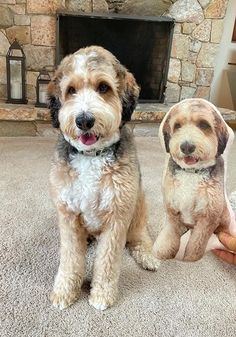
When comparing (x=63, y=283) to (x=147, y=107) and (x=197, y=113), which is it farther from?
(x=147, y=107)

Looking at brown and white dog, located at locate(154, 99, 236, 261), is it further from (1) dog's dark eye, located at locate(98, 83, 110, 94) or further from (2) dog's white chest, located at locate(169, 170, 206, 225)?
(1) dog's dark eye, located at locate(98, 83, 110, 94)

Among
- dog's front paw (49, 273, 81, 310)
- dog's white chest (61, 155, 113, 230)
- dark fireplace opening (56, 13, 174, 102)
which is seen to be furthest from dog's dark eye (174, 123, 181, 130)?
dark fireplace opening (56, 13, 174, 102)

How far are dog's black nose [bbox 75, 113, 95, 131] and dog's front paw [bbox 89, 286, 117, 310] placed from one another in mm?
517

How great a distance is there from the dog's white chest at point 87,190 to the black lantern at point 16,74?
1.75 m

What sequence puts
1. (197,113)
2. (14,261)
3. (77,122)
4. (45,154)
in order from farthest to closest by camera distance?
1. (45,154)
2. (14,261)
3. (77,122)
4. (197,113)

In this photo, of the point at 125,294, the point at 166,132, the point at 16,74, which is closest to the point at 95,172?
the point at 166,132

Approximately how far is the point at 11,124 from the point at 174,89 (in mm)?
1231

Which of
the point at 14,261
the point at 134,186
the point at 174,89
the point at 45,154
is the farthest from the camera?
the point at 174,89

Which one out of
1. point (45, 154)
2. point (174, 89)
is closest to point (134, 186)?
point (45, 154)

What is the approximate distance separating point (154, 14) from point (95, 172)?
2.01 meters

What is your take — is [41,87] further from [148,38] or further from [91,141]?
[91,141]

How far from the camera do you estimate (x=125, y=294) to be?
113 centimetres

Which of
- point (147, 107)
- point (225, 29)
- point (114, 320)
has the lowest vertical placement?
point (114, 320)

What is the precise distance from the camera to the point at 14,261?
48.9 inches
